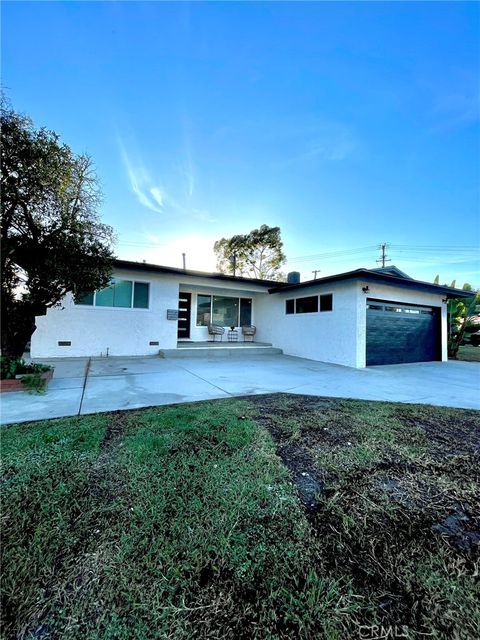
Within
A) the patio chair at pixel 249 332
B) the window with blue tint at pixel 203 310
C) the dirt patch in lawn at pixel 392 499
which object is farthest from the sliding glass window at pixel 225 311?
the dirt patch in lawn at pixel 392 499

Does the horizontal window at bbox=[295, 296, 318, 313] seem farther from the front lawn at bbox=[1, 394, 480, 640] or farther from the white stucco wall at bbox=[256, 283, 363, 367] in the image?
the front lawn at bbox=[1, 394, 480, 640]

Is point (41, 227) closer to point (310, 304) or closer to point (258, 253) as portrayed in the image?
point (310, 304)

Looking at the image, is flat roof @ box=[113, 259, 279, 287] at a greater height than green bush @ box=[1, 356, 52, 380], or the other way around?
flat roof @ box=[113, 259, 279, 287]

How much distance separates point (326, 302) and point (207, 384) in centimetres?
627

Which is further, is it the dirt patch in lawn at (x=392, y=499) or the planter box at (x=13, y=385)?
the planter box at (x=13, y=385)

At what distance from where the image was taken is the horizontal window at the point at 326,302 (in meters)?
10.1

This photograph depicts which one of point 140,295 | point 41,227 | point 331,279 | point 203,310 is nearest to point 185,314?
point 203,310

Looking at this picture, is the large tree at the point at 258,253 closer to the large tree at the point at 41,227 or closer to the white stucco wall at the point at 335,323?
the white stucco wall at the point at 335,323

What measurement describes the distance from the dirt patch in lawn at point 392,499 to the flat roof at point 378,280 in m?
5.61

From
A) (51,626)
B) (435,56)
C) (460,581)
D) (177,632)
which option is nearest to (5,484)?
(51,626)

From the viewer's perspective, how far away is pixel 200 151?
949 cm

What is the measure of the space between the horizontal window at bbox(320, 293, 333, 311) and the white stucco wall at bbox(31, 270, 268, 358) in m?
4.33

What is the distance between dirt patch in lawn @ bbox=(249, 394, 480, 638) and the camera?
1.42 m

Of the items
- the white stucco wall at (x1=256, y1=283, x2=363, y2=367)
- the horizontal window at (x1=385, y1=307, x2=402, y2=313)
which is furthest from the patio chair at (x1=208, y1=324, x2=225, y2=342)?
the horizontal window at (x1=385, y1=307, x2=402, y2=313)
